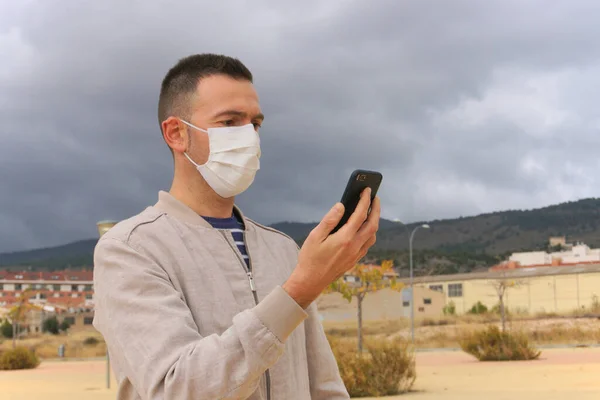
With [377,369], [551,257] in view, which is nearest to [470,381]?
[377,369]

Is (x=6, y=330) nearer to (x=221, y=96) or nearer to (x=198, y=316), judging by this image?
(x=221, y=96)

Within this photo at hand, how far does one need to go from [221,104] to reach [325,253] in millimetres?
737

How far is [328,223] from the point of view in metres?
1.94

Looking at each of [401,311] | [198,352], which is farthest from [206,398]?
[401,311]

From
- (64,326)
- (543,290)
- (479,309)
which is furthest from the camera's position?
(64,326)

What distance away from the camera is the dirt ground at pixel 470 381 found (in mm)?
16969

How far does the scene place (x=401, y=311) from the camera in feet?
247

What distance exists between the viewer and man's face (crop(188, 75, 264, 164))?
8.02 ft

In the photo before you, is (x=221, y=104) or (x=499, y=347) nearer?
(x=221, y=104)

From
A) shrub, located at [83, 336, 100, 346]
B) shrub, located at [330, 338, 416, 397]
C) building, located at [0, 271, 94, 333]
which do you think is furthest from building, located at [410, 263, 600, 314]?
shrub, located at [330, 338, 416, 397]

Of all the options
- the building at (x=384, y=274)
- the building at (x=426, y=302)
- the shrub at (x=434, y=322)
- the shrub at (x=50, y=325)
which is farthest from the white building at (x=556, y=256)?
the shrub at (x=50, y=325)

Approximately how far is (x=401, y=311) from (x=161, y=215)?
74299 millimetres

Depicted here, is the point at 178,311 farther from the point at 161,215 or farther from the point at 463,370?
the point at 463,370

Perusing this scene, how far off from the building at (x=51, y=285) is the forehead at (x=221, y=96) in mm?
115035
